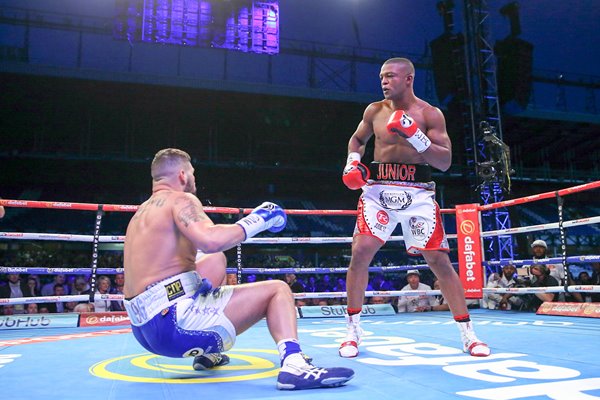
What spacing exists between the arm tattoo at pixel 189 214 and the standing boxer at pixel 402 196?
0.97 metres

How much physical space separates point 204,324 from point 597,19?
22.0 m

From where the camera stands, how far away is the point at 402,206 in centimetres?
247

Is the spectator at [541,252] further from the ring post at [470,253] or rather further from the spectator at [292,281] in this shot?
the spectator at [292,281]

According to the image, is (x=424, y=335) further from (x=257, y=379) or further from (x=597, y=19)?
(x=597, y=19)

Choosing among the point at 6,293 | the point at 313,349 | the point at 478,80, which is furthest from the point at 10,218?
the point at 313,349

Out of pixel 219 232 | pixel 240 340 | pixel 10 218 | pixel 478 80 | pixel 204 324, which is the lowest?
pixel 240 340

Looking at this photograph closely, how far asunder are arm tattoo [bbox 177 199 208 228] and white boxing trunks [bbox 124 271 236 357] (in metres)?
0.20

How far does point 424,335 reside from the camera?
112 inches

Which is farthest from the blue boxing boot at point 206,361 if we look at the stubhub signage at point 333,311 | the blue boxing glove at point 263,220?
the stubhub signage at point 333,311

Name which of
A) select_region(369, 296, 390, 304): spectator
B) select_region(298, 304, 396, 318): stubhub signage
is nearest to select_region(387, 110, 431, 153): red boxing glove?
select_region(298, 304, 396, 318): stubhub signage

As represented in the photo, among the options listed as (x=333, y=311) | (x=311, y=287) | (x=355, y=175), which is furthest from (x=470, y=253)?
(x=311, y=287)

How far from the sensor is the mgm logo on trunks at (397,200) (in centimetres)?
247

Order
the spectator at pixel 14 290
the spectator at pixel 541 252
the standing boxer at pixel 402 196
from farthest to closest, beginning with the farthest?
the spectator at pixel 14 290, the spectator at pixel 541 252, the standing boxer at pixel 402 196

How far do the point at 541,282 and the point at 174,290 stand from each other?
4.31 m
